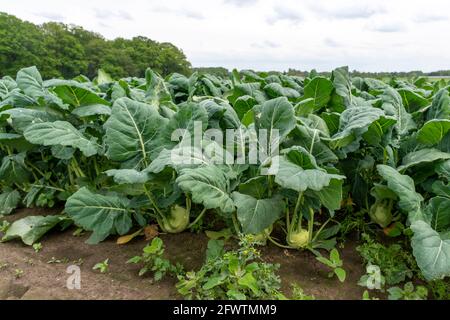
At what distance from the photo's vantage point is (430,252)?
2.13 metres

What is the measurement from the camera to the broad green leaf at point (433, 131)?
2586mm

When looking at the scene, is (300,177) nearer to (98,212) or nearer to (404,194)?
(404,194)

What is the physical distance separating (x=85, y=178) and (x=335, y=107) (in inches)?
96.3

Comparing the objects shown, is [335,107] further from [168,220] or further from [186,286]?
[186,286]

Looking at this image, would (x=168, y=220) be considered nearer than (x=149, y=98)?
Yes

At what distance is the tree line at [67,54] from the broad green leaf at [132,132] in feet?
115

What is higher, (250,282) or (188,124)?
(188,124)

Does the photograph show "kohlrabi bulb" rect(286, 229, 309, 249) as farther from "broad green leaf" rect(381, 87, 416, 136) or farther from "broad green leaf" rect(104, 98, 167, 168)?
"broad green leaf" rect(104, 98, 167, 168)

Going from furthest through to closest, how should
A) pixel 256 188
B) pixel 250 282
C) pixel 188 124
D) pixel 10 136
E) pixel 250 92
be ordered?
pixel 250 92 < pixel 10 136 < pixel 188 124 < pixel 256 188 < pixel 250 282

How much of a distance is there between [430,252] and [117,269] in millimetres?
2060

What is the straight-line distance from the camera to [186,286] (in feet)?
7.73

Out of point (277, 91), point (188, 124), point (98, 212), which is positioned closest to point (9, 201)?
point (98, 212)

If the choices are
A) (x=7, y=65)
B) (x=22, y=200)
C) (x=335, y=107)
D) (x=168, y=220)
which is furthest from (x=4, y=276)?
(x=7, y=65)
